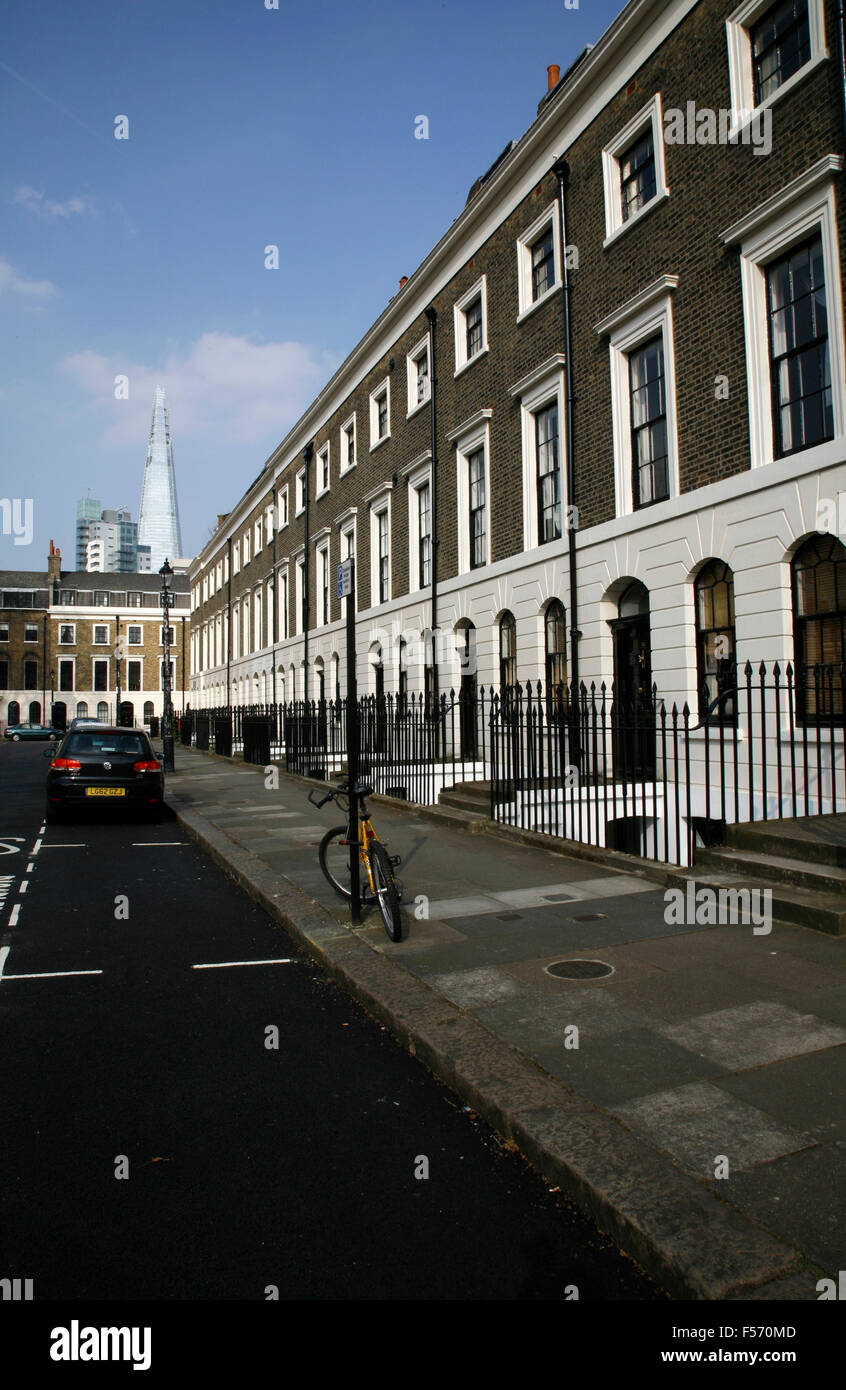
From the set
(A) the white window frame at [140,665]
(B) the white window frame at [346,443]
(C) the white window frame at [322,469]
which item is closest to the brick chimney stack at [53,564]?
(A) the white window frame at [140,665]

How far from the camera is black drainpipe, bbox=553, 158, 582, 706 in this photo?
14984 mm

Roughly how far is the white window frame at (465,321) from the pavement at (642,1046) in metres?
14.4

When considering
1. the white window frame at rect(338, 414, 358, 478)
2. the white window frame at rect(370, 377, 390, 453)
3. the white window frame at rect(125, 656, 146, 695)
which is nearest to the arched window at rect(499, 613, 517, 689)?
the white window frame at rect(370, 377, 390, 453)

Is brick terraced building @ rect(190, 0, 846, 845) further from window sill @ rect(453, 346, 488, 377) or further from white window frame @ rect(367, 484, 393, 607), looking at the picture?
white window frame @ rect(367, 484, 393, 607)

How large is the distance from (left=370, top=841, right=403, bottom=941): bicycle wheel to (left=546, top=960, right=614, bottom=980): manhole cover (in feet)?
3.51

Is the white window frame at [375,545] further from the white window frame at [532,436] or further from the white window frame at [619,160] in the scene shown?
the white window frame at [619,160]

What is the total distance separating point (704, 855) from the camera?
295 inches

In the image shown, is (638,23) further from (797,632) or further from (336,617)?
(336,617)

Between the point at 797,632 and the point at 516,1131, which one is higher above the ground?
the point at 797,632

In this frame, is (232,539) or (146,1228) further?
(232,539)

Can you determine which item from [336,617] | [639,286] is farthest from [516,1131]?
[336,617]

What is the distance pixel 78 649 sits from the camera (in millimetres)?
77875

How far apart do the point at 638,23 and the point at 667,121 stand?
5.42 feet
